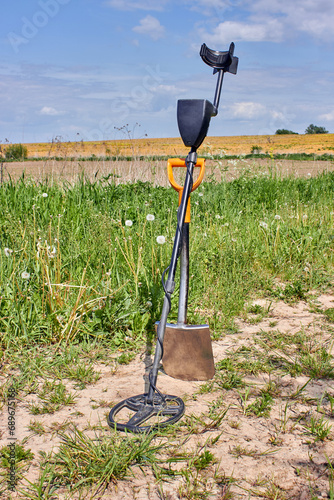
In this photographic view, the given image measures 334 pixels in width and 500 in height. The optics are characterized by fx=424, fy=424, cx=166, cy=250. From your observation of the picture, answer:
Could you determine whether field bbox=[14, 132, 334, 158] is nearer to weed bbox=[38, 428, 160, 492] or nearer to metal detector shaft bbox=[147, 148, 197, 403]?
metal detector shaft bbox=[147, 148, 197, 403]

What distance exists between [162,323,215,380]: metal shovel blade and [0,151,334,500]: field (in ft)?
0.22

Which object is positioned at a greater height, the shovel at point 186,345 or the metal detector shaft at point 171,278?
the metal detector shaft at point 171,278

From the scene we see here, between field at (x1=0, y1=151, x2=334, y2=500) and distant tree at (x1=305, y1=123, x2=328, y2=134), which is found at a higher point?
distant tree at (x1=305, y1=123, x2=328, y2=134)

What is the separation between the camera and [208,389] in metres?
2.24

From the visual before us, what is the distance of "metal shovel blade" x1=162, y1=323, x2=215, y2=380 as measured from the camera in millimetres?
2338

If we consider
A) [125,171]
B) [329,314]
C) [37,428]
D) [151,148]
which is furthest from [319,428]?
[151,148]

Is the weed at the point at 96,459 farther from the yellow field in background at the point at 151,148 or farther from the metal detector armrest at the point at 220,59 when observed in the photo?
the yellow field in background at the point at 151,148

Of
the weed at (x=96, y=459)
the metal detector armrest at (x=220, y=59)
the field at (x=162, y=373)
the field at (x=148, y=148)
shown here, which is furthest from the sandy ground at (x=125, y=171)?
the weed at (x=96, y=459)

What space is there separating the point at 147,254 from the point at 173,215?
63.0 inches

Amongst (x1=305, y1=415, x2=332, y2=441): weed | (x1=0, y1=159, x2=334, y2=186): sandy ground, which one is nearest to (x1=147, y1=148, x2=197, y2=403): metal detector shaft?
(x1=305, y1=415, x2=332, y2=441): weed

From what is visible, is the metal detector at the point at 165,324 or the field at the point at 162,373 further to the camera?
the metal detector at the point at 165,324

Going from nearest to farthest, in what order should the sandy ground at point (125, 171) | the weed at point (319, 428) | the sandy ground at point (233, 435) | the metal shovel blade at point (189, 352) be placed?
the sandy ground at point (233, 435)
the weed at point (319, 428)
the metal shovel blade at point (189, 352)
the sandy ground at point (125, 171)

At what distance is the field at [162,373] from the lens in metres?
1.64

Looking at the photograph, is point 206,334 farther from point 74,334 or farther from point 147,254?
point 147,254
